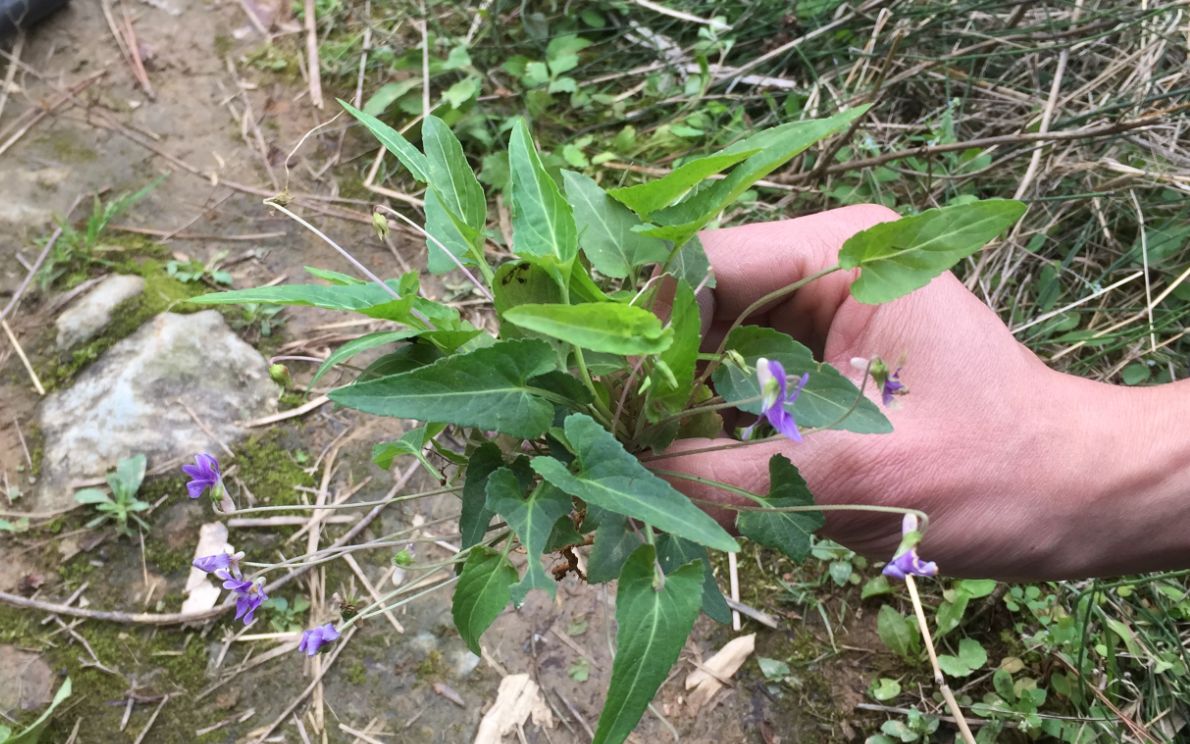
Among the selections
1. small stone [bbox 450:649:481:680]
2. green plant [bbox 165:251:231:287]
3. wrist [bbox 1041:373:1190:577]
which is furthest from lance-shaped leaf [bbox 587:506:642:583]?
green plant [bbox 165:251:231:287]

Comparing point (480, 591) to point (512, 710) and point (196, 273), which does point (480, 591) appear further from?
point (196, 273)

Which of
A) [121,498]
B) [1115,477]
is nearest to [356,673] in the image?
[121,498]

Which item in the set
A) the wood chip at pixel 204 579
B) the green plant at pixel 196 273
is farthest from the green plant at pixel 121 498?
the green plant at pixel 196 273

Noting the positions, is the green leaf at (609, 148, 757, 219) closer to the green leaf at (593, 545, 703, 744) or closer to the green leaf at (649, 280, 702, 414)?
the green leaf at (649, 280, 702, 414)

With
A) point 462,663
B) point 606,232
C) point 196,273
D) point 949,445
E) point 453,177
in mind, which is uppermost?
point 453,177

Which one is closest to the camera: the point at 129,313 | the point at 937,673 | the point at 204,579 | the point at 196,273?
the point at 937,673

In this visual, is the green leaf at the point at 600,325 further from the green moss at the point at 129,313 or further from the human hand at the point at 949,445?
the green moss at the point at 129,313

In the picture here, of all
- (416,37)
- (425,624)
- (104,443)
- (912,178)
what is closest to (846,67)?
(912,178)
